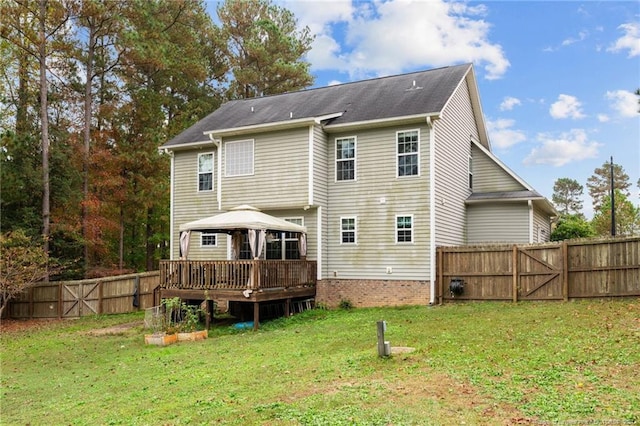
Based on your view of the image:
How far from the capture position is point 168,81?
2972cm

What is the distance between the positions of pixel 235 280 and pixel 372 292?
4.55 meters

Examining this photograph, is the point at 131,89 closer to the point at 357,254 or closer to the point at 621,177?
the point at 357,254

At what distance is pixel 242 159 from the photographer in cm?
1781

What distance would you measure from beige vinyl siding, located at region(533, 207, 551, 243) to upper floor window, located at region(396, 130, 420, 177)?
557cm

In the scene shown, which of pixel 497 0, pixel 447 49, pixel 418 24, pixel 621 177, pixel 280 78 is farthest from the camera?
pixel 621 177

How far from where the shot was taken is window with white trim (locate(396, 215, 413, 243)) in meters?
15.9

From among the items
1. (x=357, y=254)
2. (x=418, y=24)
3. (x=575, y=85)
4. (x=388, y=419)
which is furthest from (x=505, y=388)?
(x=575, y=85)

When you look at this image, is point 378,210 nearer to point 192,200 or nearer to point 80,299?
point 192,200

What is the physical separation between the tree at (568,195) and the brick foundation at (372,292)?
53.3 metres

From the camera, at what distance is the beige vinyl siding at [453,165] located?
16.3 metres

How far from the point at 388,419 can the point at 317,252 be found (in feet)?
37.3

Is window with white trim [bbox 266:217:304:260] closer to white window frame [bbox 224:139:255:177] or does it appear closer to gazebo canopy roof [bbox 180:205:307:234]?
gazebo canopy roof [bbox 180:205:307:234]

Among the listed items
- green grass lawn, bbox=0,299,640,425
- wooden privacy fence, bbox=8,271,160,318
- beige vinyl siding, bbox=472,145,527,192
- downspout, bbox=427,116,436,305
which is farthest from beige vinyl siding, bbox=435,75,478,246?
wooden privacy fence, bbox=8,271,160,318

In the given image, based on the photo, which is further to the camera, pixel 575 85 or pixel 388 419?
pixel 575 85
